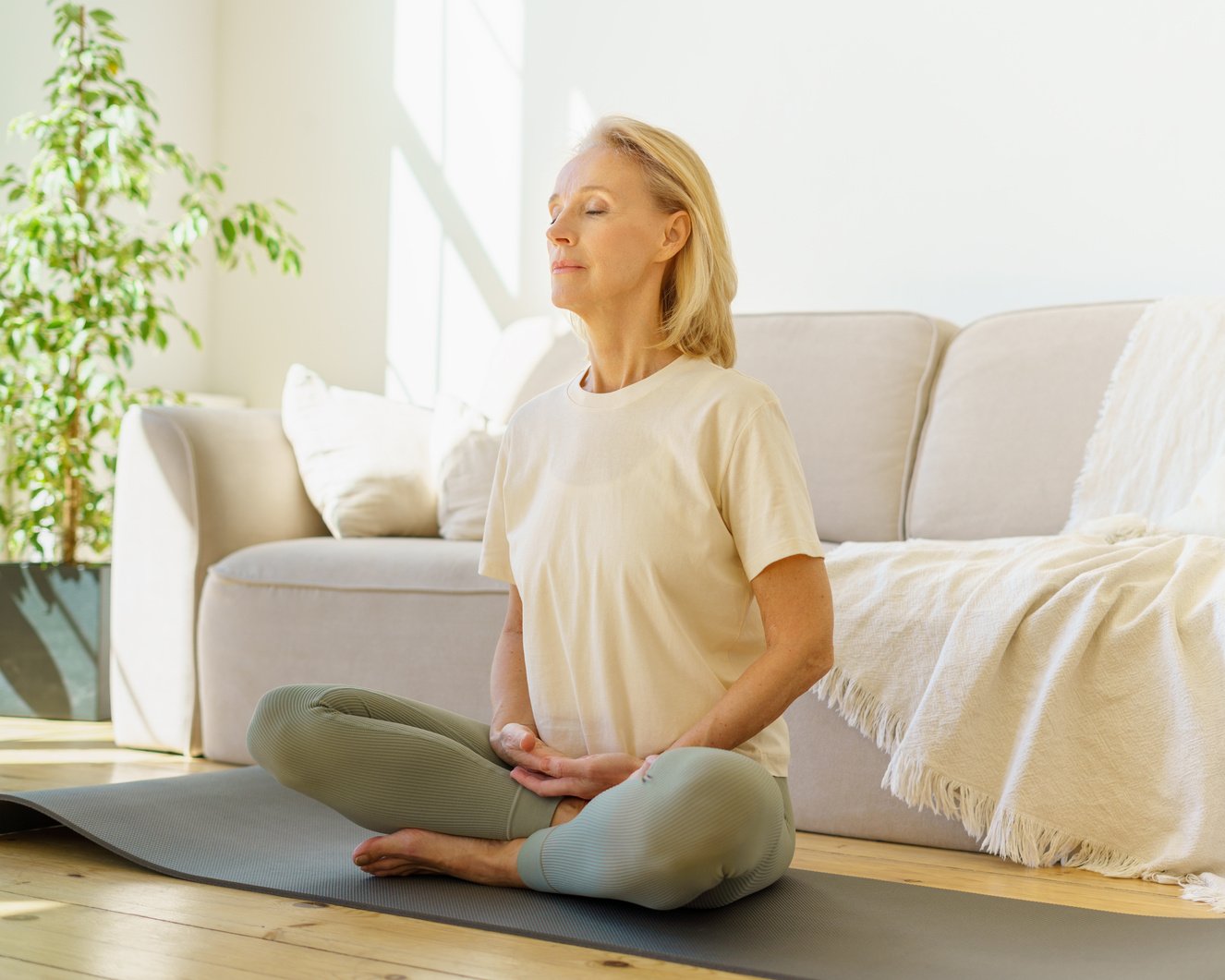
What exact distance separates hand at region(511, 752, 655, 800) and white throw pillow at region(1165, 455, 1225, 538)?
1072 mm

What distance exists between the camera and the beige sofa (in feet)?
8.03

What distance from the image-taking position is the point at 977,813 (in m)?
1.86

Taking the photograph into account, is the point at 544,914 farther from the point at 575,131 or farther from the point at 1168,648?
the point at 575,131

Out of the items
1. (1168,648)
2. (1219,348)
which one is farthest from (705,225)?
(1219,348)

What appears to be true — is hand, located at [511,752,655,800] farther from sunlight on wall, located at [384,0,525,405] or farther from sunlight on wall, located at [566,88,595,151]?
sunlight on wall, located at [566,88,595,151]

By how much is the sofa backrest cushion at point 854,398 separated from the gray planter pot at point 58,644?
1.48 meters

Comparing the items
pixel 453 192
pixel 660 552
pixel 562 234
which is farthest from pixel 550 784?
pixel 453 192

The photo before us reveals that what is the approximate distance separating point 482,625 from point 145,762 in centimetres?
71

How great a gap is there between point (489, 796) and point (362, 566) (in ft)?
3.31

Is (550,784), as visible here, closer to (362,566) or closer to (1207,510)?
(362,566)

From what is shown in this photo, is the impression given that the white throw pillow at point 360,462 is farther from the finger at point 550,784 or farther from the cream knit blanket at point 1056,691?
the finger at point 550,784

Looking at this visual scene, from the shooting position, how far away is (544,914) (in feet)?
4.78

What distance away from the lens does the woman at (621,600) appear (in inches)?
57.1

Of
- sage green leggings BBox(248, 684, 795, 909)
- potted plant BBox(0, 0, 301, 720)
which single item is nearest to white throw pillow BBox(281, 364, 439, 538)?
potted plant BBox(0, 0, 301, 720)
